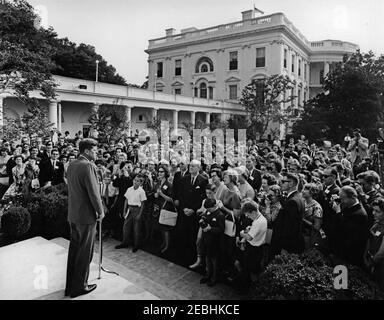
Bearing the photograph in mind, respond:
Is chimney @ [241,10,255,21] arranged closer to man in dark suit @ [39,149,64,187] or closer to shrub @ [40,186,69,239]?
man in dark suit @ [39,149,64,187]

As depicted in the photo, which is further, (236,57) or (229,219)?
(236,57)

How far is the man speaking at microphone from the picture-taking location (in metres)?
3.94

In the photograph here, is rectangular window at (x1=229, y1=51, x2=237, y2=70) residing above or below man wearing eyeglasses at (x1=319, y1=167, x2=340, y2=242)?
above

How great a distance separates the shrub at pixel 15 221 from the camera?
19.1 ft

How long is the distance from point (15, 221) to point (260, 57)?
35.1m

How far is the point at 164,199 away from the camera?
6379 mm

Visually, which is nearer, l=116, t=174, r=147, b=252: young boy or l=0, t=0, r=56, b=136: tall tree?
l=116, t=174, r=147, b=252: young boy

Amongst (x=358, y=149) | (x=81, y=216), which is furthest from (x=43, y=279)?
(x=358, y=149)

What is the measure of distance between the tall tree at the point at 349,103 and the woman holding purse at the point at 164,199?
67.1 ft

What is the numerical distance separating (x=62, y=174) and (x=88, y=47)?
4158cm

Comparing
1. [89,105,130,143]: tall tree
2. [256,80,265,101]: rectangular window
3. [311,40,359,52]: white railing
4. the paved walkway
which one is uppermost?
[311,40,359,52]: white railing

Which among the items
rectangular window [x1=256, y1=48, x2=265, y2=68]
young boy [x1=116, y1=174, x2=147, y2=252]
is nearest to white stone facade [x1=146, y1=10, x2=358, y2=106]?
rectangular window [x1=256, y1=48, x2=265, y2=68]

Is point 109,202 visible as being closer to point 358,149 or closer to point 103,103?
point 358,149

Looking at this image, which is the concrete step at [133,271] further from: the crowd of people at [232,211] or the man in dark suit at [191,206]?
the man in dark suit at [191,206]
